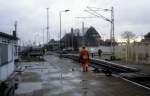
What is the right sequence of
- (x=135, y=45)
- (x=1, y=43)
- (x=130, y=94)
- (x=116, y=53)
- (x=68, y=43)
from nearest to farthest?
(x=130, y=94)
(x=1, y=43)
(x=135, y=45)
(x=116, y=53)
(x=68, y=43)

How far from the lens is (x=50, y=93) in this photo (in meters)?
16.1

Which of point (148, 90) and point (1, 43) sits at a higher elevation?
point (1, 43)

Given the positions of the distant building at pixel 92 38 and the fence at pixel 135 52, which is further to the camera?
the distant building at pixel 92 38

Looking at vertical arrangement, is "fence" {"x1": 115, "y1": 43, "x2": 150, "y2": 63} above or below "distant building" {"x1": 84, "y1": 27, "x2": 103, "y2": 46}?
below

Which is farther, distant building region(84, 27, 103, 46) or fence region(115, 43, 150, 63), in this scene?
distant building region(84, 27, 103, 46)

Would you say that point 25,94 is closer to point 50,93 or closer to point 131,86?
point 50,93

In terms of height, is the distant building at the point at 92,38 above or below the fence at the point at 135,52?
above

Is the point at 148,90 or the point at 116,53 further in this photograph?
the point at 116,53

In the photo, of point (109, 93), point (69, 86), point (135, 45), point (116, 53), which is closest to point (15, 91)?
point (69, 86)

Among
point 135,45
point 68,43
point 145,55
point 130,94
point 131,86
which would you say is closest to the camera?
point 130,94

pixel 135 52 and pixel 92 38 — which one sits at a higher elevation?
pixel 92 38

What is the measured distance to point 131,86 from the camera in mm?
18641

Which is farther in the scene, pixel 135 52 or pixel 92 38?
pixel 92 38

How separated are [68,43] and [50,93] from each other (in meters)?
137
